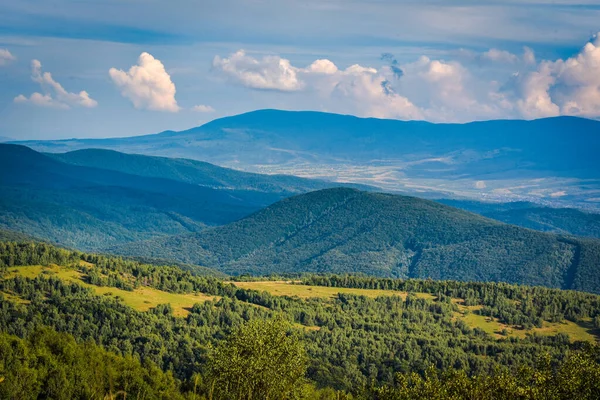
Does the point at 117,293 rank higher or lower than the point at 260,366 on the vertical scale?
lower

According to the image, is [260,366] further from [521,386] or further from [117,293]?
[117,293]

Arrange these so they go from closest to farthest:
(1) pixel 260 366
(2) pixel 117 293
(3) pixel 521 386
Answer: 1. (3) pixel 521 386
2. (1) pixel 260 366
3. (2) pixel 117 293

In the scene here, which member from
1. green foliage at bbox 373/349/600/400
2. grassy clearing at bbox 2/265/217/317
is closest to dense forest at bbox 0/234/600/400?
green foliage at bbox 373/349/600/400

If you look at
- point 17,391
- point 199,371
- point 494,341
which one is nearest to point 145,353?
point 199,371

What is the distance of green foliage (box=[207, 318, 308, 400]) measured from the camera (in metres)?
79.1

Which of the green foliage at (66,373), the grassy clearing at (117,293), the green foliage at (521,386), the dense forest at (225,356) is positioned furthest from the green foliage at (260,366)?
the grassy clearing at (117,293)

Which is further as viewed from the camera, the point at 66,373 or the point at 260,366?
the point at 66,373

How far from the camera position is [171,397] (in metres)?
107

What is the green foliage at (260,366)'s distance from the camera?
3115 inches

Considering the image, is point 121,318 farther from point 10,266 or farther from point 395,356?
point 395,356

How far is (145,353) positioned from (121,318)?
1684 cm

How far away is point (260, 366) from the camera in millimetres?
79062

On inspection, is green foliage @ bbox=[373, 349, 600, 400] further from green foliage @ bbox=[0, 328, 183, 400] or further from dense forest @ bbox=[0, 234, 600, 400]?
green foliage @ bbox=[0, 328, 183, 400]

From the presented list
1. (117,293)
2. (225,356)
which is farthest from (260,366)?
(117,293)
